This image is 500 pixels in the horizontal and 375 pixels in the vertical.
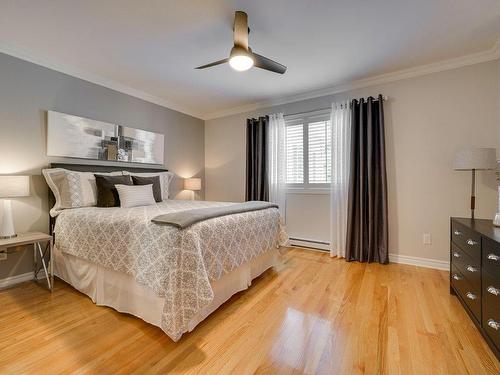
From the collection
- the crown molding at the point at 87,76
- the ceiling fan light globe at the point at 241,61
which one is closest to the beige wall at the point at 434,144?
the ceiling fan light globe at the point at 241,61

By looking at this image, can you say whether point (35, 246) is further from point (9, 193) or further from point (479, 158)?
point (479, 158)

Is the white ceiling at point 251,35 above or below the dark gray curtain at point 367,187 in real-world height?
above

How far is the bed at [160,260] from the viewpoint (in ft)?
4.94

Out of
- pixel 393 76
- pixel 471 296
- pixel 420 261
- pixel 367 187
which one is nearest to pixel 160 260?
pixel 471 296

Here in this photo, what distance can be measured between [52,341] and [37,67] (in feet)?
8.93

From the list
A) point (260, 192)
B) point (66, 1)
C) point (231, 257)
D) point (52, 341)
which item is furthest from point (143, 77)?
point (52, 341)

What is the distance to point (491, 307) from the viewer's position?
1452 mm

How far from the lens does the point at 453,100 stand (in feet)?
8.97

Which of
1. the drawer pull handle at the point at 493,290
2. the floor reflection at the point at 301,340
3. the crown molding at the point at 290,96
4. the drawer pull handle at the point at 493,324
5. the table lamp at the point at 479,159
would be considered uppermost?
the crown molding at the point at 290,96

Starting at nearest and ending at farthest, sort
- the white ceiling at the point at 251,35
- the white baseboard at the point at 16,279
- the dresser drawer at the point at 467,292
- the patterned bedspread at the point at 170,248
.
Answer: the patterned bedspread at the point at 170,248, the dresser drawer at the point at 467,292, the white ceiling at the point at 251,35, the white baseboard at the point at 16,279

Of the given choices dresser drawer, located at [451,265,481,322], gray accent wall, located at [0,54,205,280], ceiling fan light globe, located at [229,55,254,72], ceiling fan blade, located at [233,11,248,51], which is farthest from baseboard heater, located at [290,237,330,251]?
gray accent wall, located at [0,54,205,280]

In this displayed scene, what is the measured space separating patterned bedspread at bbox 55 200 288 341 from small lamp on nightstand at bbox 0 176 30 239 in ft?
1.13

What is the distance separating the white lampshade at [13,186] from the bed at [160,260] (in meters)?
0.39

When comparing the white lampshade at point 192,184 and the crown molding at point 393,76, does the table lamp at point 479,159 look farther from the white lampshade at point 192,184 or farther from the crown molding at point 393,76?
the white lampshade at point 192,184
